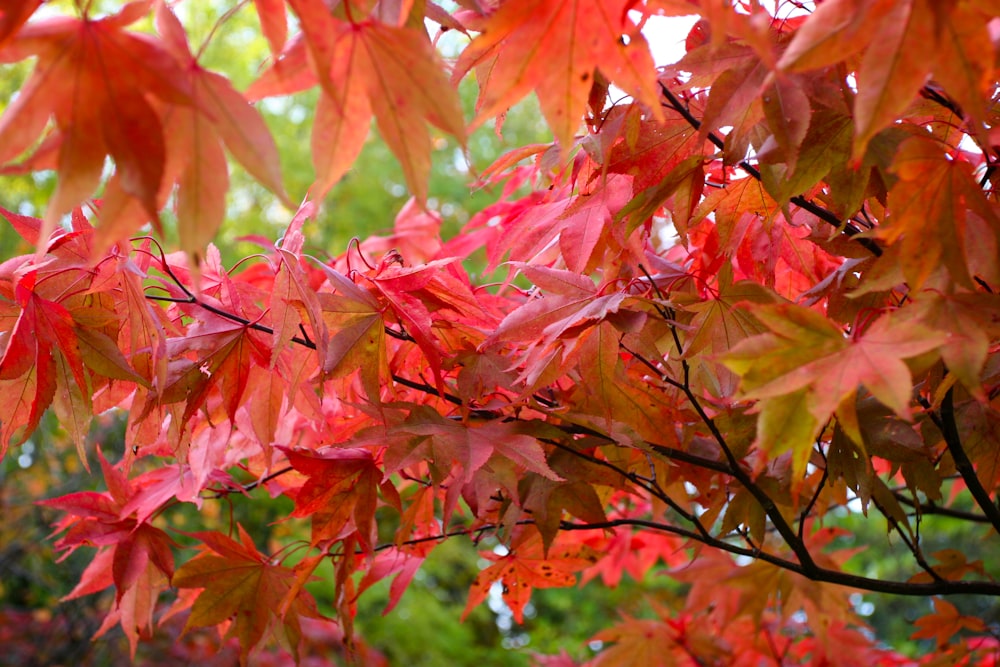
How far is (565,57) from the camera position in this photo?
676mm

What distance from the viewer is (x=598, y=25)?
2.20 ft

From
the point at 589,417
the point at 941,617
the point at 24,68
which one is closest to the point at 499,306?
the point at 589,417

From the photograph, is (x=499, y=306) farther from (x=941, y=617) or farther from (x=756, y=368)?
(x=941, y=617)

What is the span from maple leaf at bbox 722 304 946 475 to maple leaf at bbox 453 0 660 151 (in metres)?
0.22

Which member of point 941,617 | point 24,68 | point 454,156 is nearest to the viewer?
point 941,617

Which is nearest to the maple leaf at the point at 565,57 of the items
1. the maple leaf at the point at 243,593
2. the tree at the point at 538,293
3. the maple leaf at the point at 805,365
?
the tree at the point at 538,293

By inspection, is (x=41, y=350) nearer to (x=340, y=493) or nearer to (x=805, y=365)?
(x=340, y=493)

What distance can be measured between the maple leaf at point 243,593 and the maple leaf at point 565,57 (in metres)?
0.77

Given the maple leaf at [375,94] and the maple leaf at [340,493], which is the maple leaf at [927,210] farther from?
the maple leaf at [340,493]

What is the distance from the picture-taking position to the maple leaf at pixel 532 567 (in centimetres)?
133

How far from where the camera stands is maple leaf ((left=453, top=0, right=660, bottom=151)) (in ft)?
2.18

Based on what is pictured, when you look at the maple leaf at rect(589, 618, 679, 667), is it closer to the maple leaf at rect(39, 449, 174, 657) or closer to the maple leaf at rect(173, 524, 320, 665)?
the maple leaf at rect(173, 524, 320, 665)

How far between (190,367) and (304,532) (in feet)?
13.7

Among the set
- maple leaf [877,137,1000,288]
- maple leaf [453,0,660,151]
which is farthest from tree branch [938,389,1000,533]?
maple leaf [453,0,660,151]
